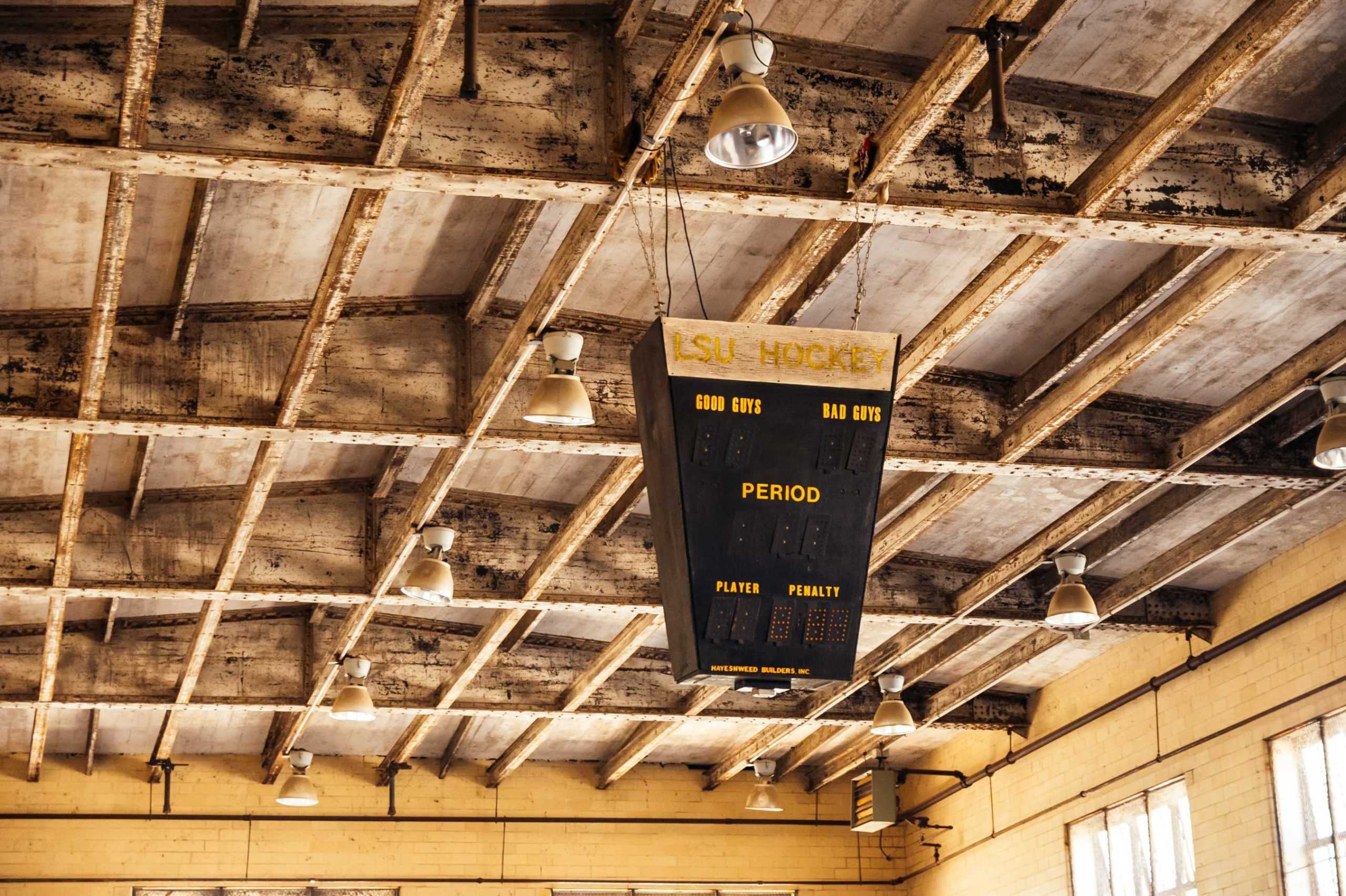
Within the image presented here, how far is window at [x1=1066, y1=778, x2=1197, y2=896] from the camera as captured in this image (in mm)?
12672

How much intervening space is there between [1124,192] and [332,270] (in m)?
3.48

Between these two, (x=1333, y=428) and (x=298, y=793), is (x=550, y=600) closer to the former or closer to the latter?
(x=1333, y=428)

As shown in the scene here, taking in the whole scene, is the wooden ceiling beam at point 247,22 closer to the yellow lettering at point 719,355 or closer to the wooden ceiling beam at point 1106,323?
the yellow lettering at point 719,355

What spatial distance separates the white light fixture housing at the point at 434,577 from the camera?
989 centimetres

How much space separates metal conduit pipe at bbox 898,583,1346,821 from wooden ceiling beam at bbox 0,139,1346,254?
15.2 ft

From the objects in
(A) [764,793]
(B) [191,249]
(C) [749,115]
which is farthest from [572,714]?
(C) [749,115]

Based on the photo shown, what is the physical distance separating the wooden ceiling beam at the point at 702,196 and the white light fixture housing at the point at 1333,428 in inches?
60.6

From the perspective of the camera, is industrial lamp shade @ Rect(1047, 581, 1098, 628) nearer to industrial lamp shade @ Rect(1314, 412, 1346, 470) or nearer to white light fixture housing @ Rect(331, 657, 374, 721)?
industrial lamp shade @ Rect(1314, 412, 1346, 470)

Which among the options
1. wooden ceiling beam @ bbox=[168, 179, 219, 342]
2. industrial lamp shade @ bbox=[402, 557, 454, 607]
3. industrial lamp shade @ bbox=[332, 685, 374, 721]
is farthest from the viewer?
industrial lamp shade @ bbox=[332, 685, 374, 721]

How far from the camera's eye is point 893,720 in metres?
13.9

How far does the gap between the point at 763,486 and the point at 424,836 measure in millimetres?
12153

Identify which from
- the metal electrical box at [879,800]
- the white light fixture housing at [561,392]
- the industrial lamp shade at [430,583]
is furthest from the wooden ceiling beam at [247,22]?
the metal electrical box at [879,800]

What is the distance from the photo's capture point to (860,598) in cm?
631

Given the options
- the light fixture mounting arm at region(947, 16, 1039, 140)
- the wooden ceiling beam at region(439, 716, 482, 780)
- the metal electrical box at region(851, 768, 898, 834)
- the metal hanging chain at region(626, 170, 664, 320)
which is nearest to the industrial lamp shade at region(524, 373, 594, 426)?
the metal hanging chain at region(626, 170, 664, 320)
